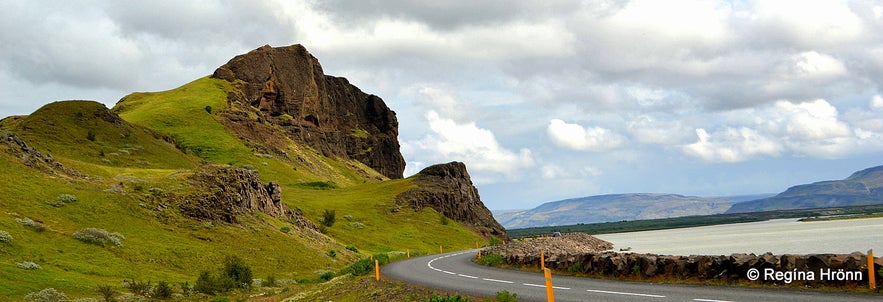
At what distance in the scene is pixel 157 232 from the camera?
46688 millimetres

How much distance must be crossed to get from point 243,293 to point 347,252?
2779cm

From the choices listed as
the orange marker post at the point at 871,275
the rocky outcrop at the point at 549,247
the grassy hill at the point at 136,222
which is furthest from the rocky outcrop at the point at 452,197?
the orange marker post at the point at 871,275

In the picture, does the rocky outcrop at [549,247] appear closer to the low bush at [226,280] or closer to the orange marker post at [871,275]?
the orange marker post at [871,275]

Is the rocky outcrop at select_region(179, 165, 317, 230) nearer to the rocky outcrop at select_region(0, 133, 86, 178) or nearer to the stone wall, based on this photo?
the rocky outcrop at select_region(0, 133, 86, 178)

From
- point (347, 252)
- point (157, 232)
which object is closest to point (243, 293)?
point (157, 232)

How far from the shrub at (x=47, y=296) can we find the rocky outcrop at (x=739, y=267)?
82.5ft

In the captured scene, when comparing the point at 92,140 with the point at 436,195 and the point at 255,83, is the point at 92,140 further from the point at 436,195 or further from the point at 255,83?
the point at 255,83

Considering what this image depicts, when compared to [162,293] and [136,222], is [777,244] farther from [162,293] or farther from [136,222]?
[162,293]

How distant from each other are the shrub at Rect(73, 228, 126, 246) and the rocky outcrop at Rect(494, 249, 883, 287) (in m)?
32.9

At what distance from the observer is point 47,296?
92.2 feet

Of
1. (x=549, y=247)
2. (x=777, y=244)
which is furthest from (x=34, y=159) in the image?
(x=777, y=244)

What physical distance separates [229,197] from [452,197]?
222 ft

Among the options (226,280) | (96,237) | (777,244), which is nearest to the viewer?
(226,280)

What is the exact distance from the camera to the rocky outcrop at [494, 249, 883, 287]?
16.8m
